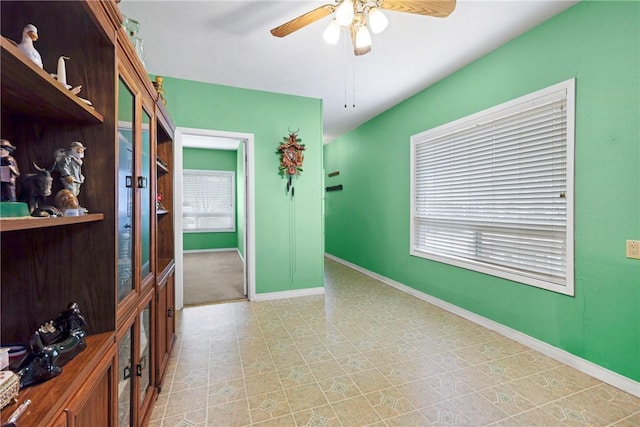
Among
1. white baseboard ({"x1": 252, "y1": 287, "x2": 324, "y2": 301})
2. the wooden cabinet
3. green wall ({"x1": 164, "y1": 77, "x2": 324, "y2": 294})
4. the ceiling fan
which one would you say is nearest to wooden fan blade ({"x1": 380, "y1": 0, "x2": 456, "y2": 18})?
the ceiling fan

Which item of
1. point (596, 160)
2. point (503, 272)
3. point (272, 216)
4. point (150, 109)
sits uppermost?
point (150, 109)

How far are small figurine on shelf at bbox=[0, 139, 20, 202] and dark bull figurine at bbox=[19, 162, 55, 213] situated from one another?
9 cm

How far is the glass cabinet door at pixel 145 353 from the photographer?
1529 millimetres

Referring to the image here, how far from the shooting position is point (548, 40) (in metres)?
2.39

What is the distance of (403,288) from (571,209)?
2.35m

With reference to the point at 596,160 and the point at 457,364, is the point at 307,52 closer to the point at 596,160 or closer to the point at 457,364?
the point at 596,160

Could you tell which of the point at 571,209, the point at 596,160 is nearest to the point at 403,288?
the point at 571,209

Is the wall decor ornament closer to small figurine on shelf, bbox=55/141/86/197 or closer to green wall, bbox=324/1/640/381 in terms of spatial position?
green wall, bbox=324/1/640/381

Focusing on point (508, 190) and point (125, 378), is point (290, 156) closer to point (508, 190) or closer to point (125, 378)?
point (508, 190)

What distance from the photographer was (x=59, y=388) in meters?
0.80

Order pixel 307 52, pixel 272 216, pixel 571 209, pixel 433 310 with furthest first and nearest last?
pixel 272 216 → pixel 433 310 → pixel 307 52 → pixel 571 209

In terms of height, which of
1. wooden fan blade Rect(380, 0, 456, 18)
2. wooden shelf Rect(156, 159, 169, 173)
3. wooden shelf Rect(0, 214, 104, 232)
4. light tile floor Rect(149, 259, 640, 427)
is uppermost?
wooden fan blade Rect(380, 0, 456, 18)

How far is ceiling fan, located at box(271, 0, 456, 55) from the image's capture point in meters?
1.66

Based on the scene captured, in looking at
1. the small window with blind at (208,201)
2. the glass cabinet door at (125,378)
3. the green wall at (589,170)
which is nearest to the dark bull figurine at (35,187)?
the glass cabinet door at (125,378)
